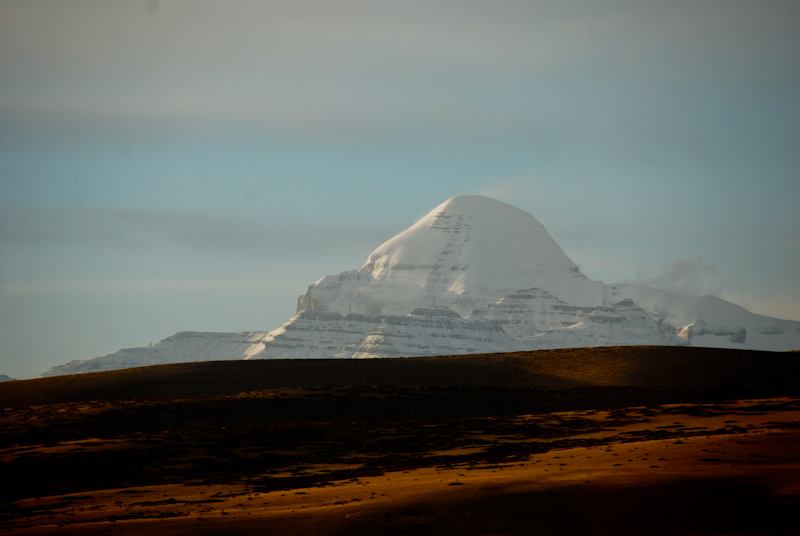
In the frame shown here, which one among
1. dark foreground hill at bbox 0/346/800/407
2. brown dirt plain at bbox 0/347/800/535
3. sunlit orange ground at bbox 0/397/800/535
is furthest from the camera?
dark foreground hill at bbox 0/346/800/407

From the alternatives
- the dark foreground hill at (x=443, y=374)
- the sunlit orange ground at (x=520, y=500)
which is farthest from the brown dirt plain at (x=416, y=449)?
the dark foreground hill at (x=443, y=374)

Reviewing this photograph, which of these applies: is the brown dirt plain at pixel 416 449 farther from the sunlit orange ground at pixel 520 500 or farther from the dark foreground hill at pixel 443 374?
the dark foreground hill at pixel 443 374

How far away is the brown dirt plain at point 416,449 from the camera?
107ft

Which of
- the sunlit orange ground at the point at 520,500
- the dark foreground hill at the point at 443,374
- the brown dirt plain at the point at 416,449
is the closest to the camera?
the sunlit orange ground at the point at 520,500

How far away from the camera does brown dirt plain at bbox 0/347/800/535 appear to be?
Result: 32.6 meters

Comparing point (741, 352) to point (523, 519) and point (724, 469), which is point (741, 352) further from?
point (523, 519)

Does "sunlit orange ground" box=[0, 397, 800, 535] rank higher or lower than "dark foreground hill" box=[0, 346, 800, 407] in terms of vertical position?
lower

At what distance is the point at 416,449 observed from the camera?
178 ft

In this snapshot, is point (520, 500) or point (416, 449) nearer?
point (520, 500)

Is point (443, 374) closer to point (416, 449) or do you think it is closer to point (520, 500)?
point (416, 449)

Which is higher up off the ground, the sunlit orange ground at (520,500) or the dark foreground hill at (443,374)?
the dark foreground hill at (443,374)

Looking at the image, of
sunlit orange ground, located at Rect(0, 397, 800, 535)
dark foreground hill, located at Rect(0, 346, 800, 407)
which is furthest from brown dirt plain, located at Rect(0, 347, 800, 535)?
dark foreground hill, located at Rect(0, 346, 800, 407)

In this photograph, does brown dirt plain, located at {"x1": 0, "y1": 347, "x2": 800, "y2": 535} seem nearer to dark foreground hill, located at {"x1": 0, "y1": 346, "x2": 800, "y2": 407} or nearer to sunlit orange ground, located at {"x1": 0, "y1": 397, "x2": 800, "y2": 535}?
sunlit orange ground, located at {"x1": 0, "y1": 397, "x2": 800, "y2": 535}

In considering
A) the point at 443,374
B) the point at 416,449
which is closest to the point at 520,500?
the point at 416,449
